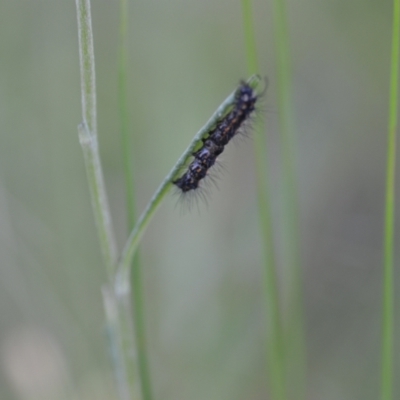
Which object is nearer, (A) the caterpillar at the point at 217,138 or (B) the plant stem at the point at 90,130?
(B) the plant stem at the point at 90,130

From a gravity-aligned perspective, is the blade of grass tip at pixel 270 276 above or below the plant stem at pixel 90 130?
below

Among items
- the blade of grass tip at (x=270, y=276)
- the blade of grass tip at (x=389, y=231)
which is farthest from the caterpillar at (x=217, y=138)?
the blade of grass tip at (x=389, y=231)

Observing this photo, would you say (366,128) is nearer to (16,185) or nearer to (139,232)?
(16,185)

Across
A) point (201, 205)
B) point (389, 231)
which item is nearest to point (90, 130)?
point (389, 231)

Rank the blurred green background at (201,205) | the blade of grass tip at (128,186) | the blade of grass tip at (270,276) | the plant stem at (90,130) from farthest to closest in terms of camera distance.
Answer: the blurred green background at (201,205)
the blade of grass tip at (270,276)
the blade of grass tip at (128,186)
the plant stem at (90,130)

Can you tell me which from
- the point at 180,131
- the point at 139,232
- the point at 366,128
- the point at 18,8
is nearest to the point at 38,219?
the point at 180,131

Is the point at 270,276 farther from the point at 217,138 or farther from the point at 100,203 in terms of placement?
the point at 100,203

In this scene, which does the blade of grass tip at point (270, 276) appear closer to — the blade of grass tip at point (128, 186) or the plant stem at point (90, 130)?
the blade of grass tip at point (128, 186)
